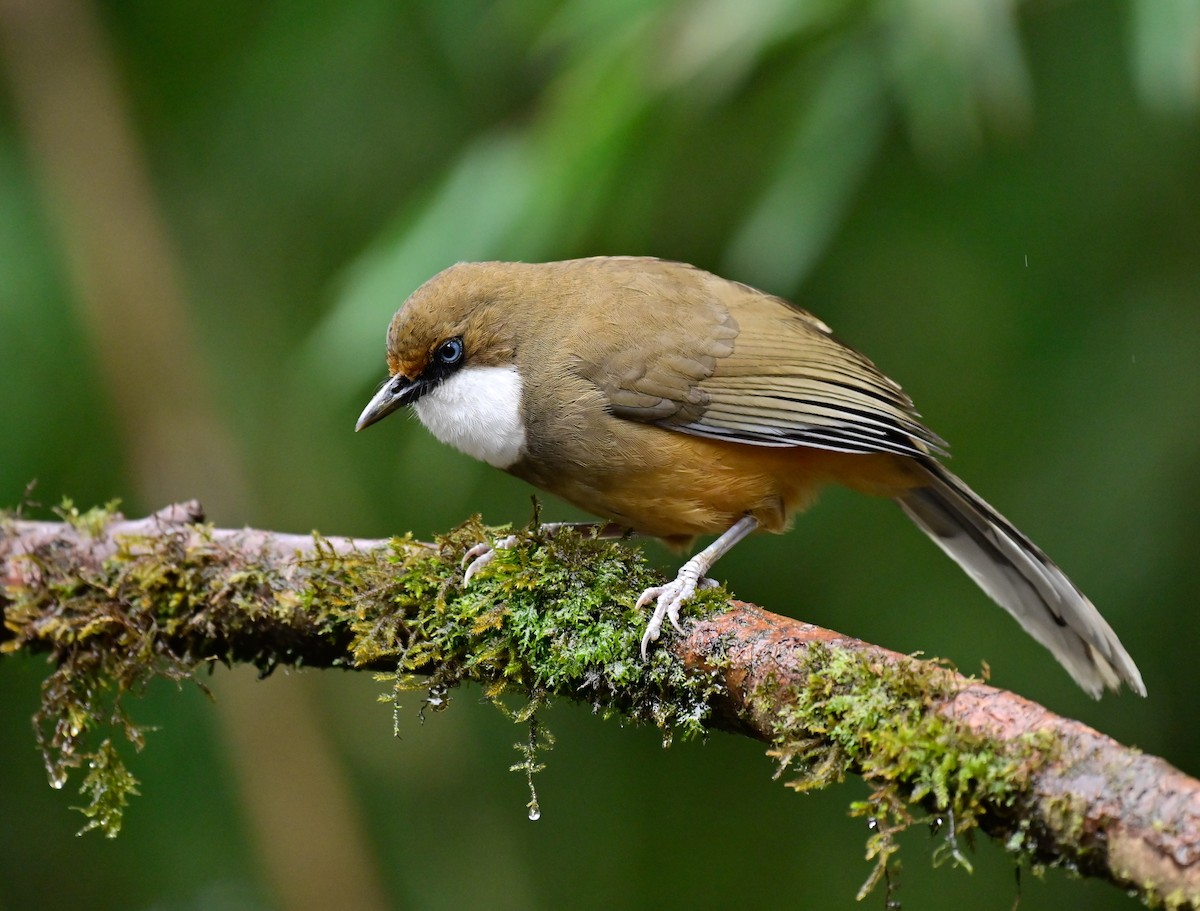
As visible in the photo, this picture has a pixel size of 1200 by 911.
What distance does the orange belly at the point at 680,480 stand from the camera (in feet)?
9.96

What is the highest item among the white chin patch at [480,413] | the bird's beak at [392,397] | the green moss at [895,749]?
the bird's beak at [392,397]

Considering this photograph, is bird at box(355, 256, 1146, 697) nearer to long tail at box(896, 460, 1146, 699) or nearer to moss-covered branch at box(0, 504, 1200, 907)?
long tail at box(896, 460, 1146, 699)

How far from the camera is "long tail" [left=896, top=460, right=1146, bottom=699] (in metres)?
3.02

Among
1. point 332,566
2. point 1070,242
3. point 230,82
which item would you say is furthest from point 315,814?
point 1070,242

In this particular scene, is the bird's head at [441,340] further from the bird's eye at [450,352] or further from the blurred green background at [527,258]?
the blurred green background at [527,258]

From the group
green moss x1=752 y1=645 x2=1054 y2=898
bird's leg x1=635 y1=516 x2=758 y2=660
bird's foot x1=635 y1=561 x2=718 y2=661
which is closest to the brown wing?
bird's leg x1=635 y1=516 x2=758 y2=660

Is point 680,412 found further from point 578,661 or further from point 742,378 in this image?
point 578,661

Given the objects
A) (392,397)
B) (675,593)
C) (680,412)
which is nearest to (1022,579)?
(680,412)

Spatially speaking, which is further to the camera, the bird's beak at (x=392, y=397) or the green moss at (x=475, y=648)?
the bird's beak at (x=392, y=397)

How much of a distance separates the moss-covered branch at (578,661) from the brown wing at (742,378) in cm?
55

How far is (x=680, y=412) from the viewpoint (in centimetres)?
311

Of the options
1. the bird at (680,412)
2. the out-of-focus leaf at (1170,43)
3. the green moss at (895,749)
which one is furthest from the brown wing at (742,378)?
the green moss at (895,749)

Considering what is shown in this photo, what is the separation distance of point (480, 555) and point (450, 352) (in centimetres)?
77

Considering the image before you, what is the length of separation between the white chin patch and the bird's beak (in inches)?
1.5
